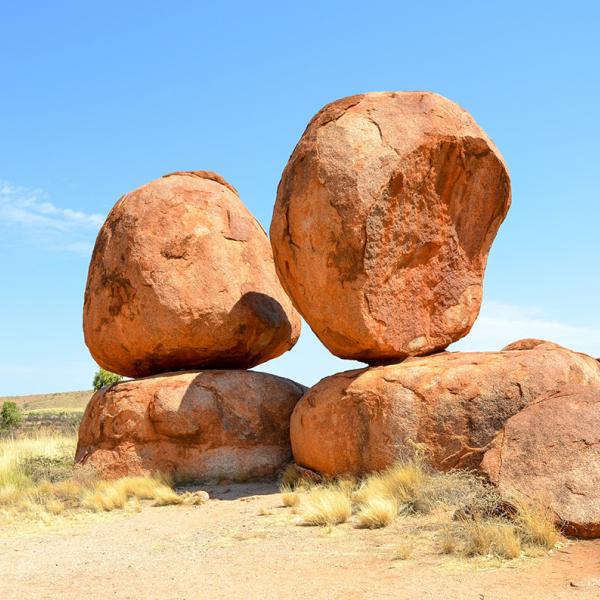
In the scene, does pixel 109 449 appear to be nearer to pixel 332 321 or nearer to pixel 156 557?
pixel 332 321

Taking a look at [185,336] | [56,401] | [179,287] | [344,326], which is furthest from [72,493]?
[56,401]

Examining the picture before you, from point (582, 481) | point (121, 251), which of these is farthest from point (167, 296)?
point (582, 481)

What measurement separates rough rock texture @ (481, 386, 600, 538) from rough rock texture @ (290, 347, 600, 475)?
1.03 m

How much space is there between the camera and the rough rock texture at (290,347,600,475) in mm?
7594

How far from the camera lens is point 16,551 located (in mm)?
6641

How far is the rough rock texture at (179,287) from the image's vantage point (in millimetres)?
10055

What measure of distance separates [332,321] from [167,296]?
2.53 metres

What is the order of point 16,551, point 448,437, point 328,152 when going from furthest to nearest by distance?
point 328,152
point 448,437
point 16,551

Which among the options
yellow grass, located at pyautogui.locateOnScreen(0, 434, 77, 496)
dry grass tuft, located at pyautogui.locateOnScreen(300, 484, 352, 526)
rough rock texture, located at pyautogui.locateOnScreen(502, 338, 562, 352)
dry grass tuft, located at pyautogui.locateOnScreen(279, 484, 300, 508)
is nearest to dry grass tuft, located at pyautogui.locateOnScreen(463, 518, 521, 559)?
dry grass tuft, located at pyautogui.locateOnScreen(300, 484, 352, 526)

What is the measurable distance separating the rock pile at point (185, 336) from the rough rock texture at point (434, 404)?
1.47m

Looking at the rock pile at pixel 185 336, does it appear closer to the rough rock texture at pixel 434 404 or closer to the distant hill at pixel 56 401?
the rough rock texture at pixel 434 404

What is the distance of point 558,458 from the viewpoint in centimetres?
587

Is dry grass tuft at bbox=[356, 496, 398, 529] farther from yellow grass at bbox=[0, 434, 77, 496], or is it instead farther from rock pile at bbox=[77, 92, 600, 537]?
yellow grass at bbox=[0, 434, 77, 496]

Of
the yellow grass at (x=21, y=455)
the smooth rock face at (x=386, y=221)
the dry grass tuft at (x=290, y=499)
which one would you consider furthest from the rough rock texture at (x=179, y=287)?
the dry grass tuft at (x=290, y=499)
